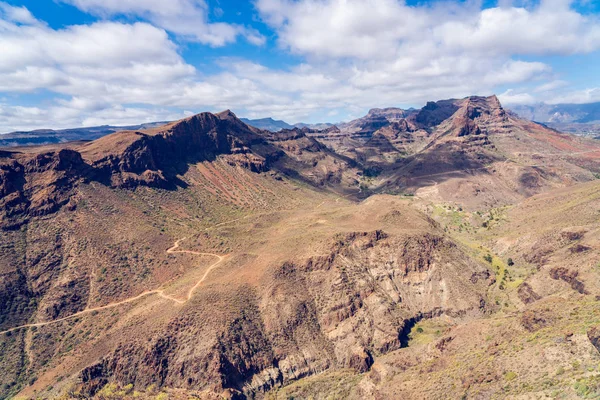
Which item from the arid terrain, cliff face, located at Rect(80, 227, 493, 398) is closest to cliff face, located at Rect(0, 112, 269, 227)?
the arid terrain

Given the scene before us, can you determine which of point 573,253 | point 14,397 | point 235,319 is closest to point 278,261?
point 235,319

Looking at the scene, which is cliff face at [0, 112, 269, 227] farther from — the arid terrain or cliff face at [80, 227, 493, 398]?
cliff face at [80, 227, 493, 398]

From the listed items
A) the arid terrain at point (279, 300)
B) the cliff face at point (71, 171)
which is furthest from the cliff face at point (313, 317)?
the cliff face at point (71, 171)

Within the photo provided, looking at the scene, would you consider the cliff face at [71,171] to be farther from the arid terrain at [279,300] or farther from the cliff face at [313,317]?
the cliff face at [313,317]

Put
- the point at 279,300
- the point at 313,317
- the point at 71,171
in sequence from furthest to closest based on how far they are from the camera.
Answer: the point at 71,171 < the point at 313,317 < the point at 279,300

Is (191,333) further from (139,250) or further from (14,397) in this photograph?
(139,250)

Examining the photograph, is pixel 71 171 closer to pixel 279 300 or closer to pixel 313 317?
pixel 279 300

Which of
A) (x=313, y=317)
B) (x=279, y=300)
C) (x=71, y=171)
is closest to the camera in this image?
(x=279, y=300)

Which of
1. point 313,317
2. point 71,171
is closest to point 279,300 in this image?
point 313,317

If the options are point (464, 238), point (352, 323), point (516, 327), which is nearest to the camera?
point (516, 327)
